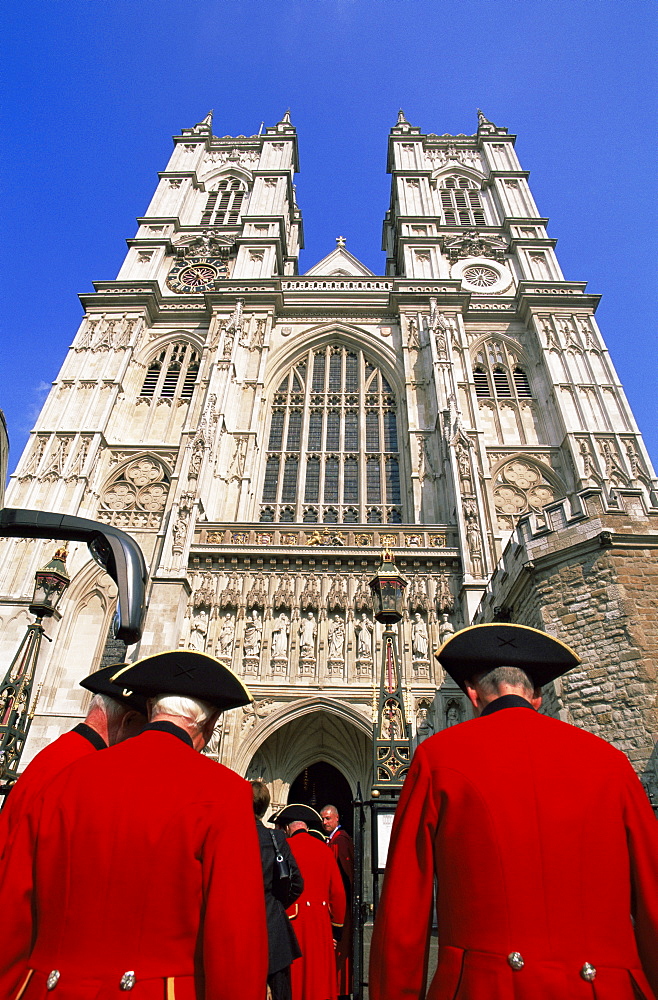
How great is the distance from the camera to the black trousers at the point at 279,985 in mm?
2609

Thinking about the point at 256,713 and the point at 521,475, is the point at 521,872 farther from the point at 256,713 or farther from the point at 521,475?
the point at 521,475

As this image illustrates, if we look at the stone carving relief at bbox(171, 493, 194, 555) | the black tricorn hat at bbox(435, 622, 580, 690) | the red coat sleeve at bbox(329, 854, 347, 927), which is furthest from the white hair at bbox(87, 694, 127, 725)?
the stone carving relief at bbox(171, 493, 194, 555)

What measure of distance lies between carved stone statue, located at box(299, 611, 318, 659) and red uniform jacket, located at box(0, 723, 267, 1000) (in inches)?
447

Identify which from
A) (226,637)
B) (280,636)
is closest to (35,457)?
(226,637)

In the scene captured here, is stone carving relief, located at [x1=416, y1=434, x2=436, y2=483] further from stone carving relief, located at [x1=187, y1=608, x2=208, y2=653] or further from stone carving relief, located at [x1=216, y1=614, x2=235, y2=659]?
stone carving relief, located at [x1=187, y1=608, x2=208, y2=653]

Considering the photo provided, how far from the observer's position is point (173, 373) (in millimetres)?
21031

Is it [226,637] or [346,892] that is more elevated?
[226,637]

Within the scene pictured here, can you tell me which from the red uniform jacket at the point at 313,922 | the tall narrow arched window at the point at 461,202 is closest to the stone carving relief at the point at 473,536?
the red uniform jacket at the point at 313,922

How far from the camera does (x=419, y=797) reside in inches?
Answer: 72.6

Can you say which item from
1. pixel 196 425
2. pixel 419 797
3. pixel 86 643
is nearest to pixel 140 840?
pixel 419 797

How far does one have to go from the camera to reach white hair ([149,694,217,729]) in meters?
2.05

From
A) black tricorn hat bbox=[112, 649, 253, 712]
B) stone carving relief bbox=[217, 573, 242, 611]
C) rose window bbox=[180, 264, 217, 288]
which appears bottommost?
black tricorn hat bbox=[112, 649, 253, 712]

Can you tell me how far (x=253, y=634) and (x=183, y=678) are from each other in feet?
37.1

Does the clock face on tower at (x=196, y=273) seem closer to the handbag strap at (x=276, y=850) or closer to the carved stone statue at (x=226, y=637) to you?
the carved stone statue at (x=226, y=637)
